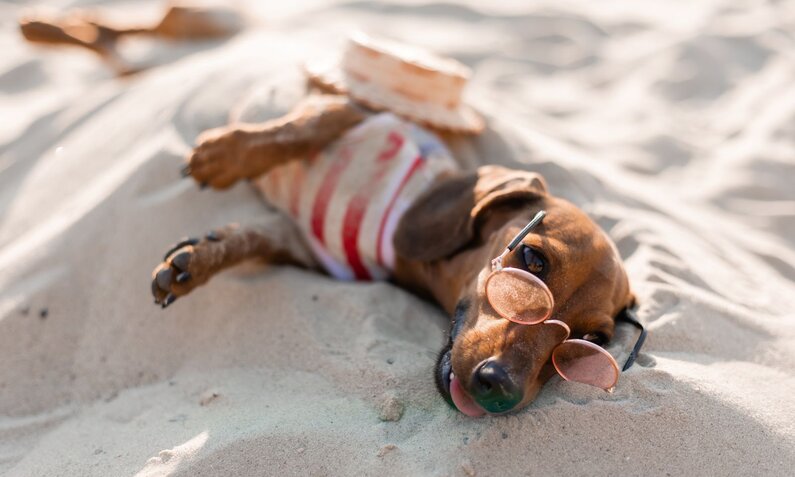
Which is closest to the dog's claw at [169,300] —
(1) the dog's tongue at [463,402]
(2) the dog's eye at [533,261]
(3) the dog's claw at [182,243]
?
(3) the dog's claw at [182,243]

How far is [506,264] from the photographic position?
7.11ft

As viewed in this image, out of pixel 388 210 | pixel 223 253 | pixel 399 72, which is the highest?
pixel 399 72

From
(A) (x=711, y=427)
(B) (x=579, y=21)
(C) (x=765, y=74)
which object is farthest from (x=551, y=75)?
(A) (x=711, y=427)

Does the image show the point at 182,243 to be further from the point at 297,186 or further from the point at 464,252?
the point at 464,252

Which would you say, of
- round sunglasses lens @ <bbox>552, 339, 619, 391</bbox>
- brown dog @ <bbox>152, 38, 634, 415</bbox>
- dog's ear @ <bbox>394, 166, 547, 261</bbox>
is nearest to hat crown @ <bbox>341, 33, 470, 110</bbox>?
brown dog @ <bbox>152, 38, 634, 415</bbox>

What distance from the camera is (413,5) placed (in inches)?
259

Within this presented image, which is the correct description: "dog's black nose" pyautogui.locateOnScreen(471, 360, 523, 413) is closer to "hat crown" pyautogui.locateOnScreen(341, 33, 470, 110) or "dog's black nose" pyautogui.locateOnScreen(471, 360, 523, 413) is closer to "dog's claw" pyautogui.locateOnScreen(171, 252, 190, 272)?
"dog's claw" pyautogui.locateOnScreen(171, 252, 190, 272)

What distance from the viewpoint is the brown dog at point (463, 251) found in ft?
6.41

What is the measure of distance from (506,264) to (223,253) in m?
1.11

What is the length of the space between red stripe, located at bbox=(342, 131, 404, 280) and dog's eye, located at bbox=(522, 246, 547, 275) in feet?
2.79

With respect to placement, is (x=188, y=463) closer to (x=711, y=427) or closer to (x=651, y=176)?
(x=711, y=427)

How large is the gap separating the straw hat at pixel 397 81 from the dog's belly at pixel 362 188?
11 cm

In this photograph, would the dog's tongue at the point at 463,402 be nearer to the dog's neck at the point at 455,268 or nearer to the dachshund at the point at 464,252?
the dachshund at the point at 464,252

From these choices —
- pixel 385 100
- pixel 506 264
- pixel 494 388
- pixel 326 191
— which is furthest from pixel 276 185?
pixel 494 388
